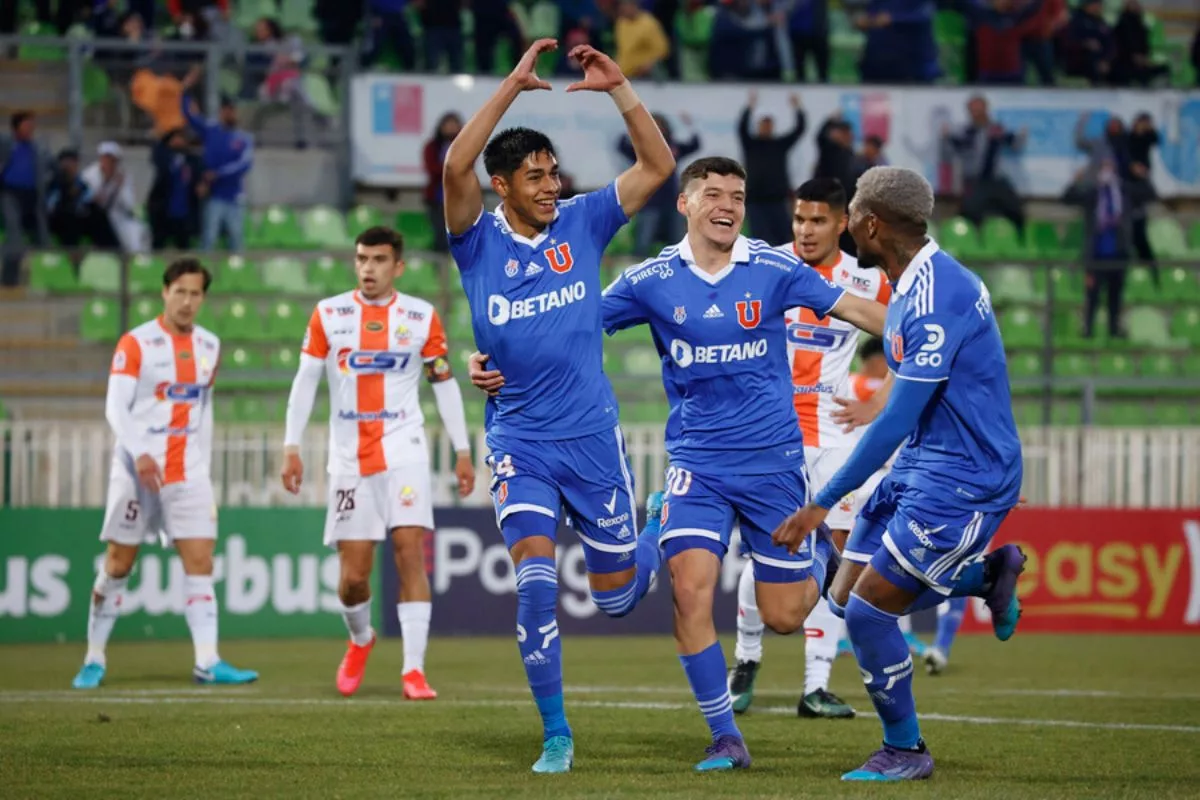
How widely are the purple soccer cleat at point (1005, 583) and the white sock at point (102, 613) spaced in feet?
21.9

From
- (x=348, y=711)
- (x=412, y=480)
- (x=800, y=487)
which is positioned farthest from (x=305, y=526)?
(x=800, y=487)

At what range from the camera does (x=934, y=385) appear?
23.3 feet

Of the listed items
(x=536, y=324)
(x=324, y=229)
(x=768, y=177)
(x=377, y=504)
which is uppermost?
(x=768, y=177)

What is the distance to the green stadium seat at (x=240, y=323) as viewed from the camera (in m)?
20.3

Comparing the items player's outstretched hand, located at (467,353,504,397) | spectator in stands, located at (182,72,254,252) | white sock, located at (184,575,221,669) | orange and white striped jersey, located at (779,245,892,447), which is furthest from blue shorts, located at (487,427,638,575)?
spectator in stands, located at (182,72,254,252)

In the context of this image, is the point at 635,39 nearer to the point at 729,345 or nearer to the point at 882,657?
the point at 729,345

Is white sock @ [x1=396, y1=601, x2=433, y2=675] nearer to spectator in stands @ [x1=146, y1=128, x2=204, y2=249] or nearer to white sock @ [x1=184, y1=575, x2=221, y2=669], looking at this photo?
white sock @ [x1=184, y1=575, x2=221, y2=669]

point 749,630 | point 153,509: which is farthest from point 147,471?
point 749,630

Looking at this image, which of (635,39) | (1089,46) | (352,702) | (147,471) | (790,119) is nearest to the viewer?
(352,702)

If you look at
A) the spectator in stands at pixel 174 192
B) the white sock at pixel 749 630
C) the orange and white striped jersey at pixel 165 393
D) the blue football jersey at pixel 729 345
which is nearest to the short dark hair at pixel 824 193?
the blue football jersey at pixel 729 345

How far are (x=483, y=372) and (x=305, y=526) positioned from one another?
882 cm

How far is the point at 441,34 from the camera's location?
2336cm

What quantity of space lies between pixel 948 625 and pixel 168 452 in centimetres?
536

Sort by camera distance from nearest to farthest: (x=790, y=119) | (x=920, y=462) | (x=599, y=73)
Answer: (x=920, y=462), (x=599, y=73), (x=790, y=119)
